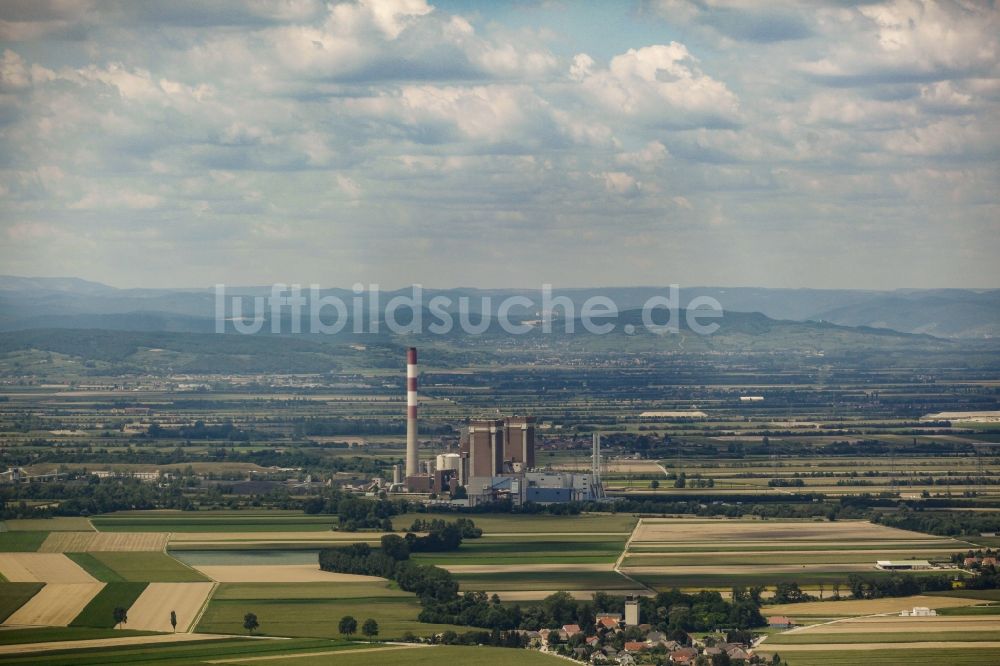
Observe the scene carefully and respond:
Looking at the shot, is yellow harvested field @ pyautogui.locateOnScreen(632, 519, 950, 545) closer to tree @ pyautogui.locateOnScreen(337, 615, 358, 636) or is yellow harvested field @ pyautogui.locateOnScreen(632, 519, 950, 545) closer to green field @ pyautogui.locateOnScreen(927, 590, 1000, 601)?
green field @ pyautogui.locateOnScreen(927, 590, 1000, 601)

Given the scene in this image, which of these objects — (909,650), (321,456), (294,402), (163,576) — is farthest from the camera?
(294,402)

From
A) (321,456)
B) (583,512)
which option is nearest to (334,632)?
(583,512)

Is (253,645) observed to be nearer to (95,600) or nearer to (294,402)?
(95,600)

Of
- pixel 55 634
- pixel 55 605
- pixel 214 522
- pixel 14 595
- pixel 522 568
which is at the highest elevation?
pixel 214 522

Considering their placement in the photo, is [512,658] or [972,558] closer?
[512,658]

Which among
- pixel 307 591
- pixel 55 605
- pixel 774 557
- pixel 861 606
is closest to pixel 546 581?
pixel 307 591

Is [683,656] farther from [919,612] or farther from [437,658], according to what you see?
[919,612]
